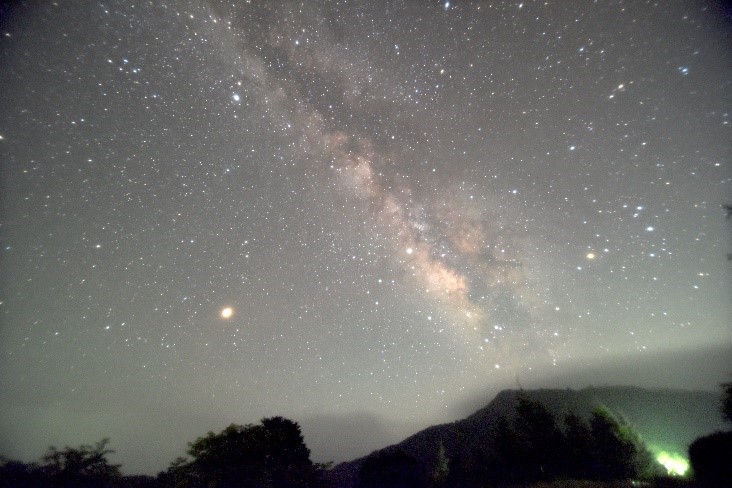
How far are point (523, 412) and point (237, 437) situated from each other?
28.0 metres

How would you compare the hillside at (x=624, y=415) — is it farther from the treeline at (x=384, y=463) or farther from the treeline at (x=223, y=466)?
the treeline at (x=223, y=466)

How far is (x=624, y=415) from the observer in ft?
230

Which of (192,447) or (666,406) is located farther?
(666,406)

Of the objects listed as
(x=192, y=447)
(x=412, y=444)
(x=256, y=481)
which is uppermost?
(x=192, y=447)

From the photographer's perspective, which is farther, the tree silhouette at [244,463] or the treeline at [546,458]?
the treeline at [546,458]

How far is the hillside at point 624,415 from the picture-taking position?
72.5m

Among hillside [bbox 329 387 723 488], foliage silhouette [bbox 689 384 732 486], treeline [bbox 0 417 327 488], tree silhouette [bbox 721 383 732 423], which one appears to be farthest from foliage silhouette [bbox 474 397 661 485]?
hillside [bbox 329 387 723 488]

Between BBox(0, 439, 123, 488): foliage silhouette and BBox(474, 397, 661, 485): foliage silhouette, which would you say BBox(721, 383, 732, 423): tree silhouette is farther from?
BBox(0, 439, 123, 488): foliage silhouette

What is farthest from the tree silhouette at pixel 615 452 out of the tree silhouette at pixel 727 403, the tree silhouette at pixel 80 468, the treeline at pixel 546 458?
Answer: the tree silhouette at pixel 80 468

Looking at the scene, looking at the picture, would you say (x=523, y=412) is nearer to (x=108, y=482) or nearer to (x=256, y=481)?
(x=256, y=481)

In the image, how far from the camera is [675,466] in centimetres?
3528

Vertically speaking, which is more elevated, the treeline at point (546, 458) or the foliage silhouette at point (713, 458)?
the foliage silhouette at point (713, 458)

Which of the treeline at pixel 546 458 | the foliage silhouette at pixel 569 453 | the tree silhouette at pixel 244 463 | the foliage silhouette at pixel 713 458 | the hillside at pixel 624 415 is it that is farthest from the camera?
the hillside at pixel 624 415

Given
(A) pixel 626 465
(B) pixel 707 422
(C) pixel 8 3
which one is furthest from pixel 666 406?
(C) pixel 8 3
